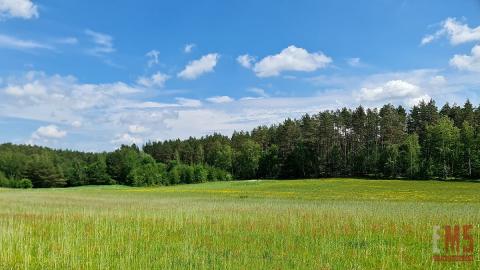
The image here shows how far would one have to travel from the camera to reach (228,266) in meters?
10.8

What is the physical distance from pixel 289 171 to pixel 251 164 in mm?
14178

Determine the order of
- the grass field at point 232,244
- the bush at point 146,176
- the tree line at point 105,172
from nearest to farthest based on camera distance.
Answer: the grass field at point 232,244 < the bush at point 146,176 < the tree line at point 105,172

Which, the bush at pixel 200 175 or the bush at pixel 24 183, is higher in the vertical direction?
the bush at pixel 200 175

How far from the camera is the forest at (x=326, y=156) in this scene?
91.2 metres

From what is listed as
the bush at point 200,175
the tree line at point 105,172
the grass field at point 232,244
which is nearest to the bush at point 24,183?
the tree line at point 105,172

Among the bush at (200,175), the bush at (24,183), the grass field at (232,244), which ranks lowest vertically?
the bush at (24,183)

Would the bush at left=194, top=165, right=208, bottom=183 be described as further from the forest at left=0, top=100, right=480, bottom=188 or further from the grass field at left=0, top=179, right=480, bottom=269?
the grass field at left=0, top=179, right=480, bottom=269

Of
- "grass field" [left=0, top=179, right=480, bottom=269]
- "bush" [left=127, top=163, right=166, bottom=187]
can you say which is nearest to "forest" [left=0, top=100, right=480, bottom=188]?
"bush" [left=127, top=163, right=166, bottom=187]

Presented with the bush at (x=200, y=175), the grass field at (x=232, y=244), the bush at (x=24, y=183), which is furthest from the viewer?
the bush at (x=24, y=183)

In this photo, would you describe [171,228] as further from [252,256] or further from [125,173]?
[125,173]

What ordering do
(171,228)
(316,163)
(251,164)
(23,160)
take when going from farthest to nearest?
(23,160), (251,164), (316,163), (171,228)

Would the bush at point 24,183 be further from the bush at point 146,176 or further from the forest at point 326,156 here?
the bush at point 146,176

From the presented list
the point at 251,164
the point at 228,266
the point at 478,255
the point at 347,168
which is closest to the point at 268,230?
the point at 228,266

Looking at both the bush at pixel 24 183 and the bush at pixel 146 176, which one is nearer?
the bush at pixel 146 176
